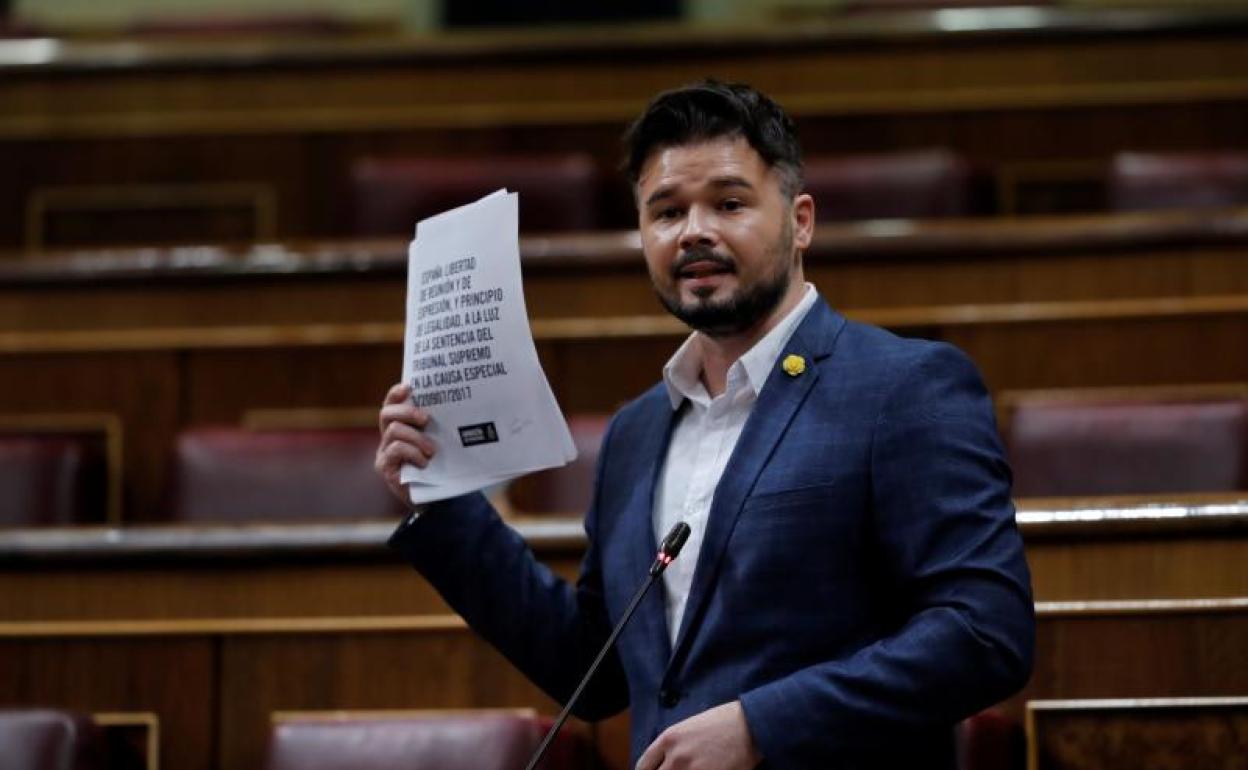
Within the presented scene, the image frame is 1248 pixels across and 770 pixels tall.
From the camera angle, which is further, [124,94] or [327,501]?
[124,94]

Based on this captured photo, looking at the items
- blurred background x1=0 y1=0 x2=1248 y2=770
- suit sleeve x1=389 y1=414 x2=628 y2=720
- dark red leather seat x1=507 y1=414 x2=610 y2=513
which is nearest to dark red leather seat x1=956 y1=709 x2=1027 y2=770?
blurred background x1=0 y1=0 x2=1248 y2=770

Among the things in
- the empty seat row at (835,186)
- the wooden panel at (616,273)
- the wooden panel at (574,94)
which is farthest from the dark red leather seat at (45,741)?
the wooden panel at (574,94)

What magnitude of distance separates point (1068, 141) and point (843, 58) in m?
0.18

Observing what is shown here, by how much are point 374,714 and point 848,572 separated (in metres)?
0.29

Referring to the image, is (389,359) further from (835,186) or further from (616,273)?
(835,186)

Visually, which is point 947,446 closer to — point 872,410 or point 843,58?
point 872,410

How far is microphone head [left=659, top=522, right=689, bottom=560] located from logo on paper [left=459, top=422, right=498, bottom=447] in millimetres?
72

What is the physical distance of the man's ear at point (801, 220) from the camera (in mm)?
537

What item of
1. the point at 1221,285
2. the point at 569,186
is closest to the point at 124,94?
the point at 569,186

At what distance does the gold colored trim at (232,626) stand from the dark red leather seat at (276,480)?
15 cm

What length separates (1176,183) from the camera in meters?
1.19

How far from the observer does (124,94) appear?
138 centimetres

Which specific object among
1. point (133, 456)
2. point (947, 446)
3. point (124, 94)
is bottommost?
point (133, 456)

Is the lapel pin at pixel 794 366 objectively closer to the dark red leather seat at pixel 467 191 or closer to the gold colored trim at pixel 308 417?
the gold colored trim at pixel 308 417
